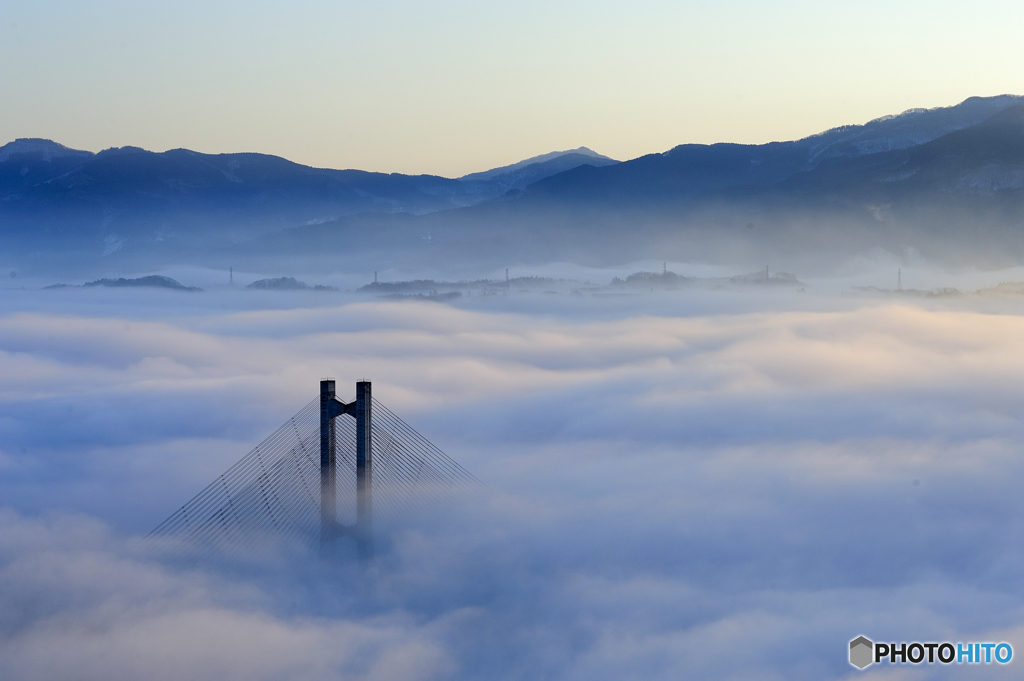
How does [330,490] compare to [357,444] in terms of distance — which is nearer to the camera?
[357,444]

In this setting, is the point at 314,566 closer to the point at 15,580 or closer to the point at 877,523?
the point at 15,580

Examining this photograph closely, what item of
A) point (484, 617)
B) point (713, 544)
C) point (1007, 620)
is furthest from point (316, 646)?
point (1007, 620)
